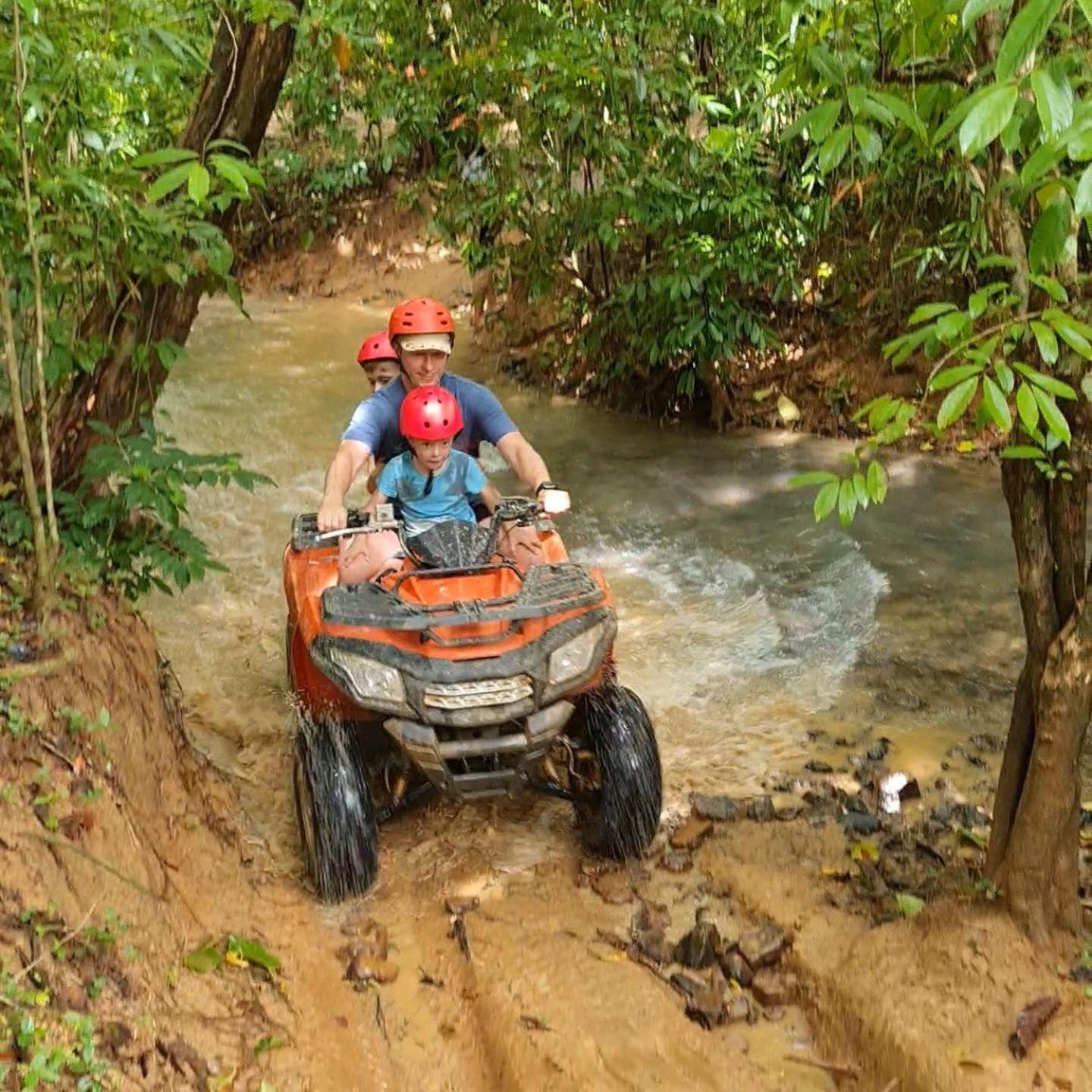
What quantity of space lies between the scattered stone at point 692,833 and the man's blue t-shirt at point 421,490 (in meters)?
1.47

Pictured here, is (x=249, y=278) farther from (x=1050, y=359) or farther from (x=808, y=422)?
(x=1050, y=359)

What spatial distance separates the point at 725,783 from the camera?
4.73 m

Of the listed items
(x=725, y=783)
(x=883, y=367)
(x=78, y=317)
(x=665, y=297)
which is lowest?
(x=725, y=783)

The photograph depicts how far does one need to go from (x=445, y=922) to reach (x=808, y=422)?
6726 mm

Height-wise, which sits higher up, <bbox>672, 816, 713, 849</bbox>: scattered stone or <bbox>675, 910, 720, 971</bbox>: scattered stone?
<bbox>675, 910, 720, 971</bbox>: scattered stone

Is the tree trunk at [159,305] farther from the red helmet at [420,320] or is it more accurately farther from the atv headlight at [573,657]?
the atv headlight at [573,657]

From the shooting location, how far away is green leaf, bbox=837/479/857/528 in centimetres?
259

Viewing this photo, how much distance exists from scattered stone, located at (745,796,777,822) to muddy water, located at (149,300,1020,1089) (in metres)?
0.27

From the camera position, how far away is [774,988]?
3.41 m

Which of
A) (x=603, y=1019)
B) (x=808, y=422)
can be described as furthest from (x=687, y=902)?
(x=808, y=422)

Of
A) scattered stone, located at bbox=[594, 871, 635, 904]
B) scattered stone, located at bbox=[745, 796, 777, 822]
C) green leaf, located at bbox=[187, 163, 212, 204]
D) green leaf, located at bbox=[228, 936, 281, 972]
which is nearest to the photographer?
green leaf, located at bbox=[187, 163, 212, 204]

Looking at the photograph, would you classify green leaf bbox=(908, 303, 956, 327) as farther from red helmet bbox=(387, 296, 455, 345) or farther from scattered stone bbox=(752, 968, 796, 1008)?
red helmet bbox=(387, 296, 455, 345)

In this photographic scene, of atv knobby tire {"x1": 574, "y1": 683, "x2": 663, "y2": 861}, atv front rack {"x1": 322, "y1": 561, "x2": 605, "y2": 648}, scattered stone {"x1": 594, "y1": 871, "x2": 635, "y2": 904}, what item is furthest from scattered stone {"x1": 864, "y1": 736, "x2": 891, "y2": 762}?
atv front rack {"x1": 322, "y1": 561, "x2": 605, "y2": 648}

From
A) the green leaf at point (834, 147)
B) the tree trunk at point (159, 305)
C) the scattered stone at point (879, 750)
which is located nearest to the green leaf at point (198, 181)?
the tree trunk at point (159, 305)
